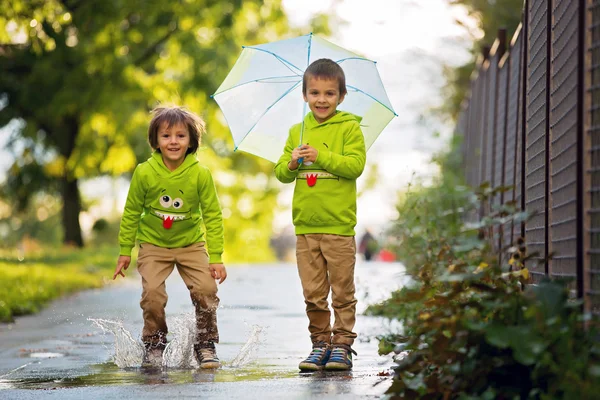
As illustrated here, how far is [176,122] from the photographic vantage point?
6508 millimetres

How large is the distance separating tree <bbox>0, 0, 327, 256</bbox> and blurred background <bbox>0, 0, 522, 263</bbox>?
0.11 feet

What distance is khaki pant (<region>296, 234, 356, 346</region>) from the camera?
5969mm

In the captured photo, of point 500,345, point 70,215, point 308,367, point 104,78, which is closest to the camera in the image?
point 500,345

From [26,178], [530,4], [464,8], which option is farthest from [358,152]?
[26,178]

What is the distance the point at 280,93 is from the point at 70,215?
68.8ft

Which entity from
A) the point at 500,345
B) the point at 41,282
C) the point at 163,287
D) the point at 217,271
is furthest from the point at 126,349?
the point at 41,282

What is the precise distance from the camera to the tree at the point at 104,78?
1992 centimetres

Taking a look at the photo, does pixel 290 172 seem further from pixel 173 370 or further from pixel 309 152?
pixel 173 370

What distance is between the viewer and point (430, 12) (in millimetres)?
18109

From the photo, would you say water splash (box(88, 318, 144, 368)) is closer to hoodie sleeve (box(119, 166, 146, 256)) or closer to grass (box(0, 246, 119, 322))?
hoodie sleeve (box(119, 166, 146, 256))

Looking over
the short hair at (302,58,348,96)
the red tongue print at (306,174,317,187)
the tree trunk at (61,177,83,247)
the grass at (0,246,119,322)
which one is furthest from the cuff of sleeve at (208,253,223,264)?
the tree trunk at (61,177,83,247)

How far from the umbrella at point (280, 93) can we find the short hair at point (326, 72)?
34cm

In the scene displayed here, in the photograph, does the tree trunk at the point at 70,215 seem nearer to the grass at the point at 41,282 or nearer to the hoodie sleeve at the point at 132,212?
the grass at the point at 41,282

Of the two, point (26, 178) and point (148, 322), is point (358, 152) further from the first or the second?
point (26, 178)
